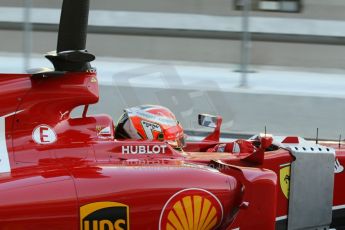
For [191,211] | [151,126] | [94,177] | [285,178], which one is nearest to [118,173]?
[94,177]

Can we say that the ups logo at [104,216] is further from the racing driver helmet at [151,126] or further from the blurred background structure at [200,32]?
the blurred background structure at [200,32]

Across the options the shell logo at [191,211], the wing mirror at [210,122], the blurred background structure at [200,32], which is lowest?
the shell logo at [191,211]

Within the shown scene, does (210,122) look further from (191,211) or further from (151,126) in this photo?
(191,211)

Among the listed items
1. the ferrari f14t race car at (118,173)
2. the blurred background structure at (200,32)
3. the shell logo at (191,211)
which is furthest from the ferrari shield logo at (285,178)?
the blurred background structure at (200,32)

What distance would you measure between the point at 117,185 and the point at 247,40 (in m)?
4.48

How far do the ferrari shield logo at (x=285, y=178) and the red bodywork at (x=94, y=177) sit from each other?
313 mm

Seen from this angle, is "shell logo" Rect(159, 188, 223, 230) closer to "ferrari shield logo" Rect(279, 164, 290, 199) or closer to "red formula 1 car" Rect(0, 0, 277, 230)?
"red formula 1 car" Rect(0, 0, 277, 230)

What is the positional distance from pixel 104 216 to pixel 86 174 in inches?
9.5

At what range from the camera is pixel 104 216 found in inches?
116

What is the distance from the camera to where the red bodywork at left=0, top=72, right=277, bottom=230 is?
2.92 metres

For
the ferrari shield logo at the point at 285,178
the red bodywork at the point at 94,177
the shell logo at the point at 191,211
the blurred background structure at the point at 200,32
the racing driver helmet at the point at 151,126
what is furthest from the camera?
the blurred background structure at the point at 200,32

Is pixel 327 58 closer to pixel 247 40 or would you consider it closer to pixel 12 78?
pixel 247 40

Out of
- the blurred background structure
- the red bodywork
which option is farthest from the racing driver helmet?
the blurred background structure

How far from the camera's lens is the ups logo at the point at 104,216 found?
293 cm
